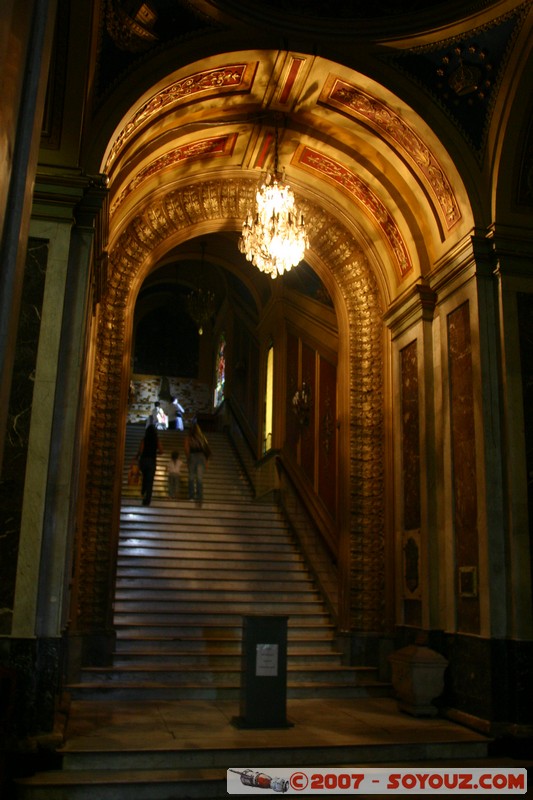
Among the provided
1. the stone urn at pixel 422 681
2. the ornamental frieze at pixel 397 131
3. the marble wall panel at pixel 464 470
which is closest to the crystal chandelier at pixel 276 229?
the ornamental frieze at pixel 397 131

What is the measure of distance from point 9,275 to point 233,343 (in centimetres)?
1718

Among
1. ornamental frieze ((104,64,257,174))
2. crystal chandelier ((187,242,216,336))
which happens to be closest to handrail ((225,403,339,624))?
crystal chandelier ((187,242,216,336))

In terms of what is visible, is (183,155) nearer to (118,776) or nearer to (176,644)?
(176,644)

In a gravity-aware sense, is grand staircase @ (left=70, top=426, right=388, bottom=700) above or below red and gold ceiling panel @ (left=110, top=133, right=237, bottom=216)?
below

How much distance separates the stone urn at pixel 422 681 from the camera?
268 inches

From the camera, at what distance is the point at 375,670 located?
8.23 metres

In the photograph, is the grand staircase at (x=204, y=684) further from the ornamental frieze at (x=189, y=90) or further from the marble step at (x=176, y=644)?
the ornamental frieze at (x=189, y=90)

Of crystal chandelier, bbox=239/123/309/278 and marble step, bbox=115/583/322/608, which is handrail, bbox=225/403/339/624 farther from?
crystal chandelier, bbox=239/123/309/278

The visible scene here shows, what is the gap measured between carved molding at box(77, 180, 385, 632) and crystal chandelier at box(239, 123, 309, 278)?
197cm

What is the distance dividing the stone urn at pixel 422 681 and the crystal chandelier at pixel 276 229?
4.12m

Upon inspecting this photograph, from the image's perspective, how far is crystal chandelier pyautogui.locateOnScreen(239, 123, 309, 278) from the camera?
745 cm

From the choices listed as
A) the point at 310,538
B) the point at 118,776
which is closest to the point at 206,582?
the point at 310,538

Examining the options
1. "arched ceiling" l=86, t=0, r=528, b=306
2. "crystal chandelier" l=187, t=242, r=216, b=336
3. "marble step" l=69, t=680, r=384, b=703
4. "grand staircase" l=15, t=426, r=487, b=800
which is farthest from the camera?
"crystal chandelier" l=187, t=242, r=216, b=336

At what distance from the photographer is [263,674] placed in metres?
6.06
